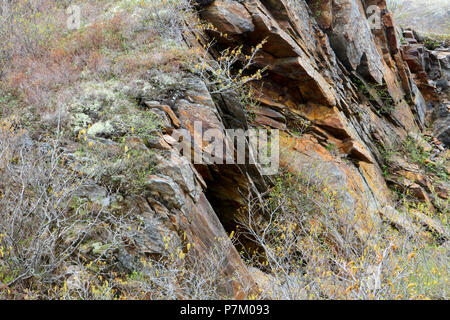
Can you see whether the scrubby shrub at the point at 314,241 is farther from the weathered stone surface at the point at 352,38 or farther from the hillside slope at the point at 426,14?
the hillside slope at the point at 426,14

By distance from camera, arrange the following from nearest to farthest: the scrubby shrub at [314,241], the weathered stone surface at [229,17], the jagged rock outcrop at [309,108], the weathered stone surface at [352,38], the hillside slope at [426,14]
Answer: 1. the scrubby shrub at [314,241]
2. the jagged rock outcrop at [309,108]
3. the weathered stone surface at [229,17]
4. the weathered stone surface at [352,38]
5. the hillside slope at [426,14]

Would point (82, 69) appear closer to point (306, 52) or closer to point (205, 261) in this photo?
point (205, 261)

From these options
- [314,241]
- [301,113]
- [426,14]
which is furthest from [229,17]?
[426,14]

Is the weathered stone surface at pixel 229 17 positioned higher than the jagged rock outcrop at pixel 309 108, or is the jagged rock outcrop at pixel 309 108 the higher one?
the weathered stone surface at pixel 229 17

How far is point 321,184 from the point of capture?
745cm

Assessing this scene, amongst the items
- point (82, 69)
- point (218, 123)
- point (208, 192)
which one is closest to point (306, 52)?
point (218, 123)

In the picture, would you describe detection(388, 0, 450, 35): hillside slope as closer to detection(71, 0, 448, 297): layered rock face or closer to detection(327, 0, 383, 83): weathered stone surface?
detection(71, 0, 448, 297): layered rock face

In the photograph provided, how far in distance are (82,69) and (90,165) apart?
3613 millimetres

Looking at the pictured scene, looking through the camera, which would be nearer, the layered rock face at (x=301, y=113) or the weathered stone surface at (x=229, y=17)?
the layered rock face at (x=301, y=113)

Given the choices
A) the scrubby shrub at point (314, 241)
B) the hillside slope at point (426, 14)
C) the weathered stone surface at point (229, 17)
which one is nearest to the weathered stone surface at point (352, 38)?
the weathered stone surface at point (229, 17)

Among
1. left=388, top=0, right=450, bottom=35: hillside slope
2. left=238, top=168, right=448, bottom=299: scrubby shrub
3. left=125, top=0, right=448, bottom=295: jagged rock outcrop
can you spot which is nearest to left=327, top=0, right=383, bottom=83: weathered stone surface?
left=125, top=0, right=448, bottom=295: jagged rock outcrop

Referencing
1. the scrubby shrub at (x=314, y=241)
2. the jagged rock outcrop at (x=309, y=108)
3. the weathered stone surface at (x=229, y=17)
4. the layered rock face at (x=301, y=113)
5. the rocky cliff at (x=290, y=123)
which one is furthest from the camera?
the weathered stone surface at (x=229, y=17)

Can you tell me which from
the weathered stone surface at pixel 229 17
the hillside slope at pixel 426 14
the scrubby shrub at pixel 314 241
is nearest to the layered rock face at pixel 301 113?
the weathered stone surface at pixel 229 17

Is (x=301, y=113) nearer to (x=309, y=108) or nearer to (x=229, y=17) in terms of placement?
(x=309, y=108)
